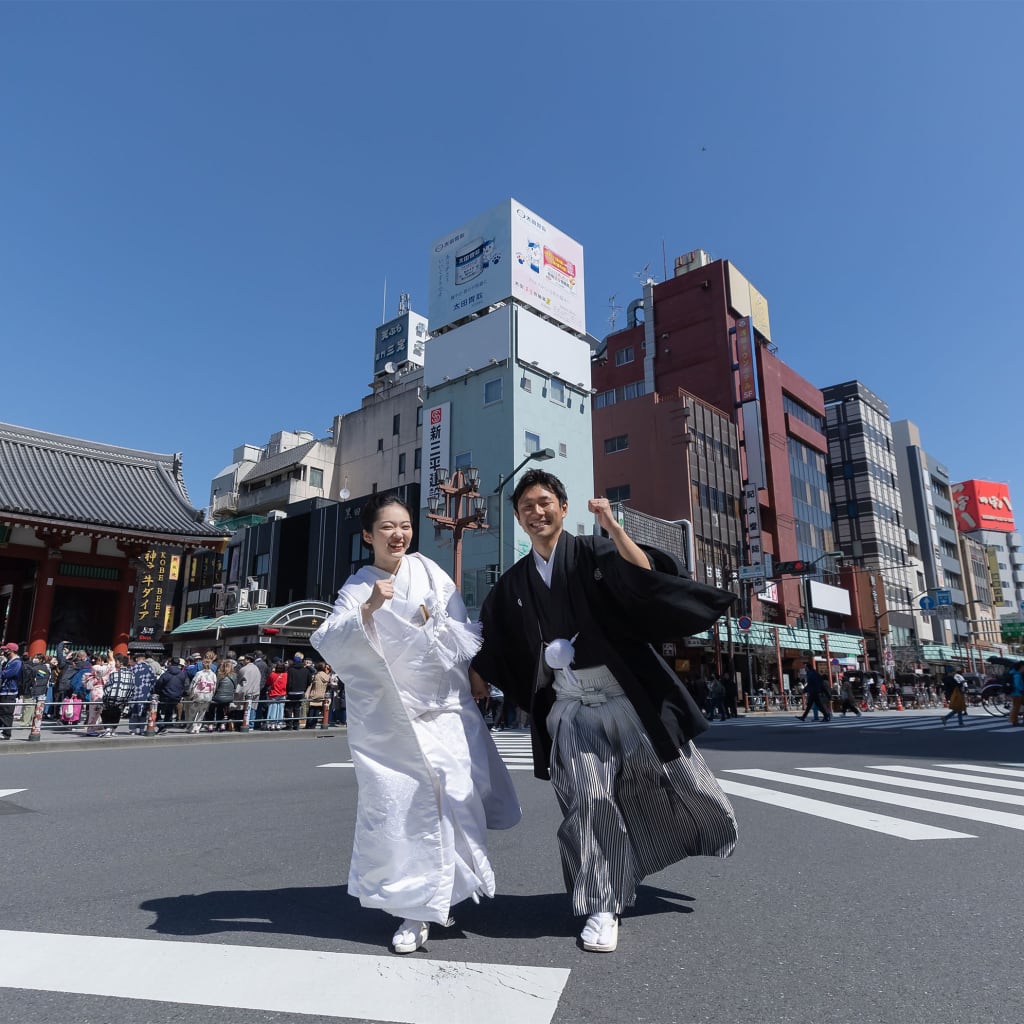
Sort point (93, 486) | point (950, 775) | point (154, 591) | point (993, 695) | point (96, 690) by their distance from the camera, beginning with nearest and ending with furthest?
point (950, 775)
point (96, 690)
point (93, 486)
point (993, 695)
point (154, 591)

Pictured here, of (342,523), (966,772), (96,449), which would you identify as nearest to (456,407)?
(342,523)

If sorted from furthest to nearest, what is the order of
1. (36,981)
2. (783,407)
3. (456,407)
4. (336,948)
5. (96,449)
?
(783,407)
(456,407)
(96,449)
(336,948)
(36,981)

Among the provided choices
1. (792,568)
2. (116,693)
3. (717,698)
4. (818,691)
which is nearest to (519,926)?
(116,693)

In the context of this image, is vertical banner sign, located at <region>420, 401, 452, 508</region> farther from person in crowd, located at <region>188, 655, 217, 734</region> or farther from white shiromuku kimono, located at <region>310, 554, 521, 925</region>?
white shiromuku kimono, located at <region>310, 554, 521, 925</region>

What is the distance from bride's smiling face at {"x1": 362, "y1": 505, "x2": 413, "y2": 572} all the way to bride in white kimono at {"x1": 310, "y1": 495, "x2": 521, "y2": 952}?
0.12m

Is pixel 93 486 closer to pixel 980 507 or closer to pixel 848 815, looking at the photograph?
pixel 848 815

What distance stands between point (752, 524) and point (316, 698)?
103ft

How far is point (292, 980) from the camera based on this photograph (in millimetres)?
2420

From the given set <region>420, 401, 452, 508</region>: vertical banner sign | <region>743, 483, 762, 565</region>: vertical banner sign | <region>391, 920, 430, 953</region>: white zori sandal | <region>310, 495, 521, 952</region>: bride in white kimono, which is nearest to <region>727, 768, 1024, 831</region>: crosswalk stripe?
<region>310, 495, 521, 952</region>: bride in white kimono

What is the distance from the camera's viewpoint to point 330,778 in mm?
8453

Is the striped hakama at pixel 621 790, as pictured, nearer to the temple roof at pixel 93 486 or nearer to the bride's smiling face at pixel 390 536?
the bride's smiling face at pixel 390 536

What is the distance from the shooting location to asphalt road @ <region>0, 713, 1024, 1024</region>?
224 cm

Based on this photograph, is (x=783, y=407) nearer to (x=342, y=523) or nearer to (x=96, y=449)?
(x=342, y=523)

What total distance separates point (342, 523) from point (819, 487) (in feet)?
114
